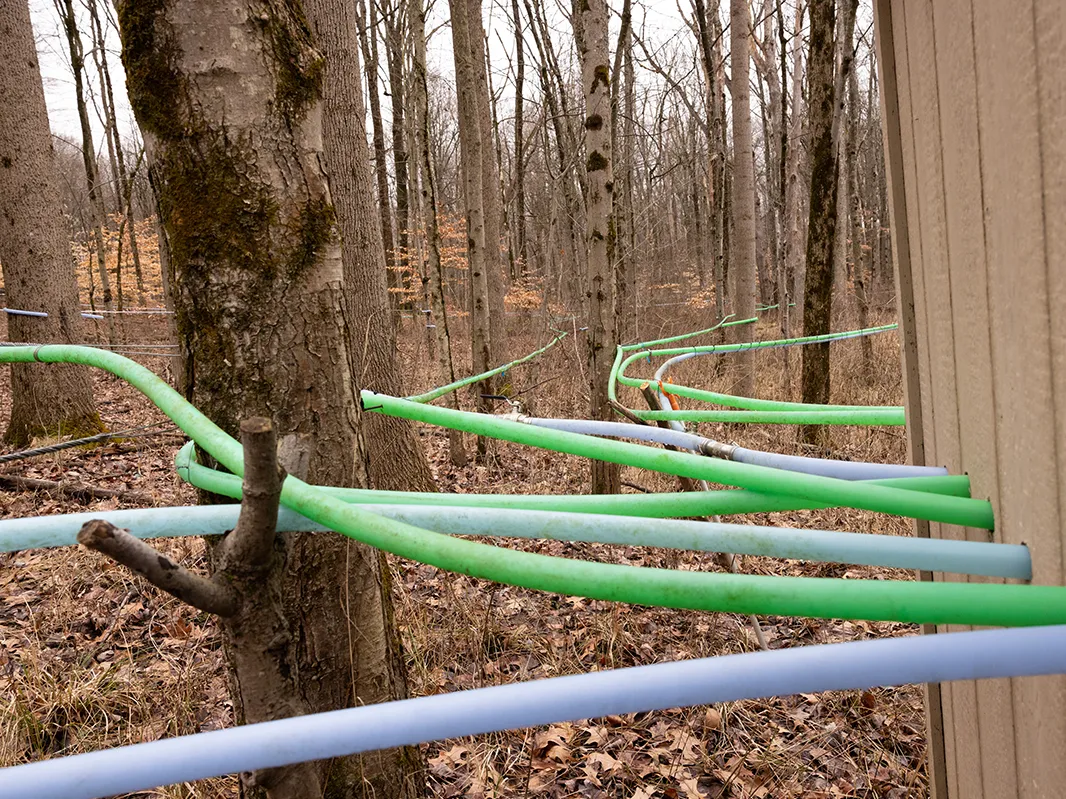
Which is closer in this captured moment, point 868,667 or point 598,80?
point 868,667

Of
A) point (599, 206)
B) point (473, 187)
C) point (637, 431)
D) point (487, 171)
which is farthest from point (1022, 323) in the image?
point (487, 171)

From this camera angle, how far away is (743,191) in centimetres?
809

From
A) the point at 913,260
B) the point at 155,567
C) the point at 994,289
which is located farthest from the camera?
the point at 913,260

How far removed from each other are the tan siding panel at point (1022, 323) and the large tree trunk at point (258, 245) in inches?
44.3

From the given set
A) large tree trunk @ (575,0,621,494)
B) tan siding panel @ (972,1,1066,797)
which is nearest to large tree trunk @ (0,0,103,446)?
large tree trunk @ (575,0,621,494)

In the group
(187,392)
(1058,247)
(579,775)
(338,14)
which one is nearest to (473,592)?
(579,775)

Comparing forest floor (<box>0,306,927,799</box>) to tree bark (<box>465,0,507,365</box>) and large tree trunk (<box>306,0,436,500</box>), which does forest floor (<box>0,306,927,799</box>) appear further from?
tree bark (<box>465,0,507,365</box>)

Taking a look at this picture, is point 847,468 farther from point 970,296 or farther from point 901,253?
point 901,253

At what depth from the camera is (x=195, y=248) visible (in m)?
1.30

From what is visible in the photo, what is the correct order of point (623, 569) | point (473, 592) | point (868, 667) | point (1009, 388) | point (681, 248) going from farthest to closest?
point (681, 248) < point (473, 592) < point (1009, 388) < point (623, 569) < point (868, 667)

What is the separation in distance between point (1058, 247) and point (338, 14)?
470 cm

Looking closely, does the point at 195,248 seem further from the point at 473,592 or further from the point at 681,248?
the point at 681,248

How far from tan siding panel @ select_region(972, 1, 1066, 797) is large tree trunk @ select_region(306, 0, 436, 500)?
3.82 metres

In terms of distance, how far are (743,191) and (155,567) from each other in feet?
26.9
